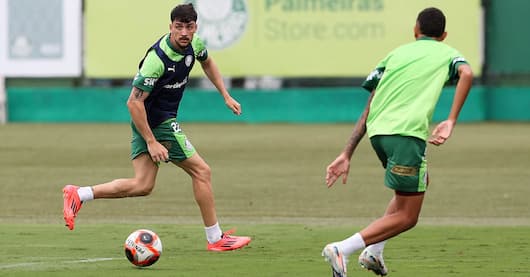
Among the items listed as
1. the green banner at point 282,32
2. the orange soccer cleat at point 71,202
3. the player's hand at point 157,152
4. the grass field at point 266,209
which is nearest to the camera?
the grass field at point 266,209

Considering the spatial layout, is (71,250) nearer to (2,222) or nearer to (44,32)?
(2,222)

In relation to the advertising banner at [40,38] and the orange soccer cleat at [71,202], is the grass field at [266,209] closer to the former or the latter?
the orange soccer cleat at [71,202]

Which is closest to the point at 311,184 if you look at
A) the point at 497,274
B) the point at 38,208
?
the point at 38,208

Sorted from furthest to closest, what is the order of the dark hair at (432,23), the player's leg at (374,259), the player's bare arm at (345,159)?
the player's leg at (374,259) < the dark hair at (432,23) < the player's bare arm at (345,159)

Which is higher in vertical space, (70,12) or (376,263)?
(376,263)

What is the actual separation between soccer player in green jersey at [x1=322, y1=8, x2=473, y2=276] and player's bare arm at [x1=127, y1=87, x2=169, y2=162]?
2.14 metres

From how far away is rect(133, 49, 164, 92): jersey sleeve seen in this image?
11.4m

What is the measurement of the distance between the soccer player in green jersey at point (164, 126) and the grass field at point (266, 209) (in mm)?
350

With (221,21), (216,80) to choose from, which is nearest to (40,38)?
(221,21)

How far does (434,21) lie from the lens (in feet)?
31.4

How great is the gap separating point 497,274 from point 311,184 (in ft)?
28.4

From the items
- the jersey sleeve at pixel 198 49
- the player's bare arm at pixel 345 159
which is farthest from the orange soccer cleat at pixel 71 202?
the player's bare arm at pixel 345 159

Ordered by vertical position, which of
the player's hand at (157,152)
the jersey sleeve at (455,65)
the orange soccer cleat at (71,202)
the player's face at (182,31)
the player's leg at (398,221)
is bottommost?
the orange soccer cleat at (71,202)

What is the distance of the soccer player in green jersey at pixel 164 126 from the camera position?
11359 mm
